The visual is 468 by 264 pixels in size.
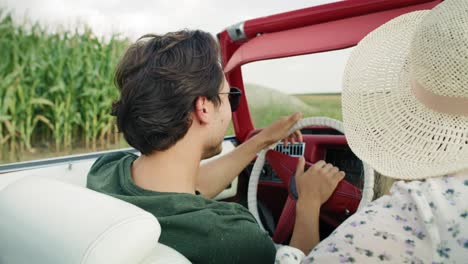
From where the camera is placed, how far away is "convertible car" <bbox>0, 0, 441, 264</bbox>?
39.6 inches

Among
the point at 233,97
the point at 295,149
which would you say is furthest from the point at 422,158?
the point at 295,149

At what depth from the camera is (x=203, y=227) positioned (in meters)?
1.21

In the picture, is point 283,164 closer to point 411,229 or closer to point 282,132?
point 282,132

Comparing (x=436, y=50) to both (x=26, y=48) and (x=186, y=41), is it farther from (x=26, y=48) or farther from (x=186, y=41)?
(x=26, y=48)

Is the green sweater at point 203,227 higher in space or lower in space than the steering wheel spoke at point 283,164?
higher

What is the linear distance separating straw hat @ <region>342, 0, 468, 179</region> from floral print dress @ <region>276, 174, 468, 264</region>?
2.4 inches

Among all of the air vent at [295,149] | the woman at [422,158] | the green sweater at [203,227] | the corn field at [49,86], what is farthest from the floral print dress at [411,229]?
the corn field at [49,86]

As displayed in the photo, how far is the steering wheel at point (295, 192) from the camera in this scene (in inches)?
68.0

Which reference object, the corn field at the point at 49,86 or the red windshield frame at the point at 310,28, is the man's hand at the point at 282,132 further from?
the corn field at the point at 49,86

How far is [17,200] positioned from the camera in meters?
1.24

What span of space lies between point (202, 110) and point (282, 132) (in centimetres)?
60

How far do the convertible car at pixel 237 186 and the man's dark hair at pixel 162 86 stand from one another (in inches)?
10.8

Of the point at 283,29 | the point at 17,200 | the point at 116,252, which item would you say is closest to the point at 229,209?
the point at 116,252

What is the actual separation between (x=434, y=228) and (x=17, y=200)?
3.09ft
